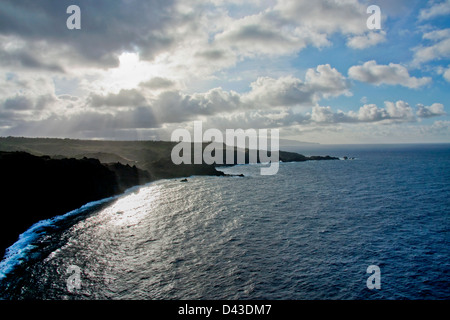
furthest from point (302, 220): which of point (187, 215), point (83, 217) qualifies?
point (83, 217)

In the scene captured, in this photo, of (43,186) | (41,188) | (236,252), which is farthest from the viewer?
(43,186)

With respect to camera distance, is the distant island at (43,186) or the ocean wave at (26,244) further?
the distant island at (43,186)

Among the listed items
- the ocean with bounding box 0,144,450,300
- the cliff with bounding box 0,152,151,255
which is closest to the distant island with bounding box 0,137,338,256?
the cliff with bounding box 0,152,151,255

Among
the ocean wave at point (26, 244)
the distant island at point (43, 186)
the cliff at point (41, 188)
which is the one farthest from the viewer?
the distant island at point (43, 186)

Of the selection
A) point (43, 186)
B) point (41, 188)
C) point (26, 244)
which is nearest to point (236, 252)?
point (26, 244)

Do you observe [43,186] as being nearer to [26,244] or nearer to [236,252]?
[26,244]

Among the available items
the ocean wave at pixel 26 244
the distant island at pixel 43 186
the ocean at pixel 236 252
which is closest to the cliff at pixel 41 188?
the distant island at pixel 43 186

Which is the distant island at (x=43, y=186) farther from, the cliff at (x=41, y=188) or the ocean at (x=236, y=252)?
the ocean at (x=236, y=252)

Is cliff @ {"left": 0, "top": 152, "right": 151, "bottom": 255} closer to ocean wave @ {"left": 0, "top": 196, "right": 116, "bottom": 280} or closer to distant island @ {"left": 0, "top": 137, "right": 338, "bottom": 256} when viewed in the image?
distant island @ {"left": 0, "top": 137, "right": 338, "bottom": 256}
